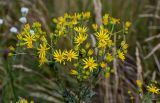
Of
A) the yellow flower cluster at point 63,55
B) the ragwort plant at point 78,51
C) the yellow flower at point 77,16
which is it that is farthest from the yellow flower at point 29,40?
the yellow flower at point 77,16

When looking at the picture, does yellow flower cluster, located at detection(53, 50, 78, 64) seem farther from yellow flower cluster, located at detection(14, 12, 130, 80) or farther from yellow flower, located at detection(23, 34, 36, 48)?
yellow flower, located at detection(23, 34, 36, 48)

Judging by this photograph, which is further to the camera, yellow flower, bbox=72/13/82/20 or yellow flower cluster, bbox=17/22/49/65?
yellow flower, bbox=72/13/82/20

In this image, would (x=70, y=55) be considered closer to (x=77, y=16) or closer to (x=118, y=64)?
(x=77, y=16)

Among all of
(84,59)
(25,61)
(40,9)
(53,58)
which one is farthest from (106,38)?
(40,9)

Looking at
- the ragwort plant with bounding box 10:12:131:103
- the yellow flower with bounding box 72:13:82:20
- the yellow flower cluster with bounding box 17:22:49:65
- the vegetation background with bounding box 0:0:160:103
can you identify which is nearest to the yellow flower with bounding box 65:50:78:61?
the ragwort plant with bounding box 10:12:131:103

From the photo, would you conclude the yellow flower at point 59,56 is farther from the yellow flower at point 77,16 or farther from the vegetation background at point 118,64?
the vegetation background at point 118,64

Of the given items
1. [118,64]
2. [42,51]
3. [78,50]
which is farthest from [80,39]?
[118,64]

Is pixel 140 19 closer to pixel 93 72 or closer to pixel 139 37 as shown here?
pixel 139 37

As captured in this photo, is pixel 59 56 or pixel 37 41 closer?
pixel 59 56
